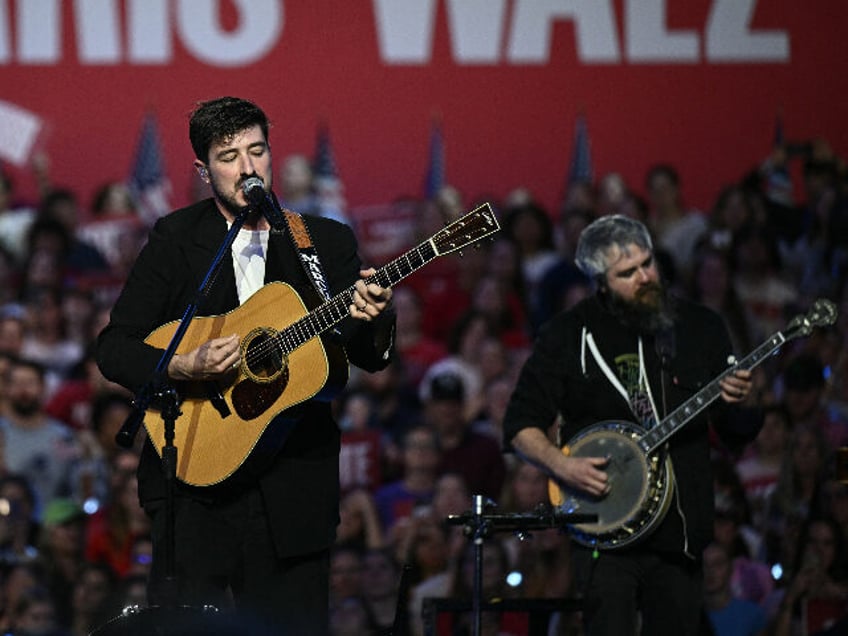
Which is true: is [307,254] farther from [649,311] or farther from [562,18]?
[562,18]

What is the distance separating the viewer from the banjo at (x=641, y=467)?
5547 millimetres

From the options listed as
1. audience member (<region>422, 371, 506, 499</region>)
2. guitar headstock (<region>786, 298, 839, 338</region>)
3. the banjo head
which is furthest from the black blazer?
audience member (<region>422, 371, 506, 499</region>)

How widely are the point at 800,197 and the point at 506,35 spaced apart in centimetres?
235

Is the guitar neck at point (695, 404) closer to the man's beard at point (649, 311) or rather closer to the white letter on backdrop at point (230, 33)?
the man's beard at point (649, 311)

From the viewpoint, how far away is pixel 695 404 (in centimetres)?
557

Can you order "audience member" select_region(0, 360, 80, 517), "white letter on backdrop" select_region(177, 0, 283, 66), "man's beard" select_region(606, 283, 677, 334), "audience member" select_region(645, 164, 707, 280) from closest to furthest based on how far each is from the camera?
"man's beard" select_region(606, 283, 677, 334)
"audience member" select_region(0, 360, 80, 517)
"audience member" select_region(645, 164, 707, 280)
"white letter on backdrop" select_region(177, 0, 283, 66)

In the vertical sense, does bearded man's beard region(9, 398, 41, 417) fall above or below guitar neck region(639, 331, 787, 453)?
below

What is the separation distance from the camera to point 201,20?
11.4 m

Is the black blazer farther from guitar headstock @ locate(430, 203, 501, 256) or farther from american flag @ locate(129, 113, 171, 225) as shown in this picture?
american flag @ locate(129, 113, 171, 225)

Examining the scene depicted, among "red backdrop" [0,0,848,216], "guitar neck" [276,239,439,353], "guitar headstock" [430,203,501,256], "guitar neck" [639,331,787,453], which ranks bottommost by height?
"guitar neck" [639,331,787,453]

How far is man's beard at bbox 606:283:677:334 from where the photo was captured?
226 inches

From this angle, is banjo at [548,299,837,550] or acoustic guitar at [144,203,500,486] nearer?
acoustic guitar at [144,203,500,486]

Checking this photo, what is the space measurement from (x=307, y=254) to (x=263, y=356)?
33 centimetres

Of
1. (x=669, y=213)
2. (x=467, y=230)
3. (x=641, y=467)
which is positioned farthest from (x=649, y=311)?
(x=669, y=213)
